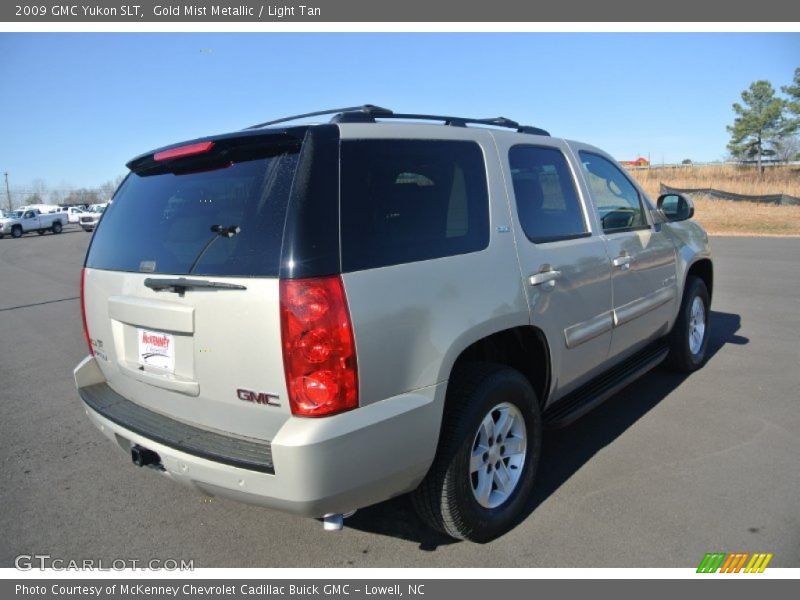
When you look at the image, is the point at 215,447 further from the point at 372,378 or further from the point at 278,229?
the point at 278,229

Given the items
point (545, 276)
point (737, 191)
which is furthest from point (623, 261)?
point (737, 191)

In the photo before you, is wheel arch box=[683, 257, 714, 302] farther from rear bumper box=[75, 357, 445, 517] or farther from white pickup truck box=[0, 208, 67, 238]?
white pickup truck box=[0, 208, 67, 238]

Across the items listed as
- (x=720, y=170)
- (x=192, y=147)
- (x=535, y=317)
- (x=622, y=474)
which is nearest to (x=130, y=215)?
(x=192, y=147)

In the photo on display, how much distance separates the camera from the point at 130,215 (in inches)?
117

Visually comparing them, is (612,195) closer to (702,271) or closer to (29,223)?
(702,271)

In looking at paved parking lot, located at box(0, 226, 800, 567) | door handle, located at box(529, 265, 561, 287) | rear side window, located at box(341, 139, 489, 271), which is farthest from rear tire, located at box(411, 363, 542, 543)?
rear side window, located at box(341, 139, 489, 271)

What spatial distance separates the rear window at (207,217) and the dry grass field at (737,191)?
21.5 m

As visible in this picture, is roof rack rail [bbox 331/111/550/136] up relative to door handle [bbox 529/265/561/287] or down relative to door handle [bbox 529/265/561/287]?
up

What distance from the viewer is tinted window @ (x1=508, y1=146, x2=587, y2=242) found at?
318 centimetres

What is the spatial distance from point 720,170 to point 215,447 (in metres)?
54.6

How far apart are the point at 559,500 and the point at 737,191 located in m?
39.1

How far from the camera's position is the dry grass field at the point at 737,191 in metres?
21.6

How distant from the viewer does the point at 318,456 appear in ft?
6.82
